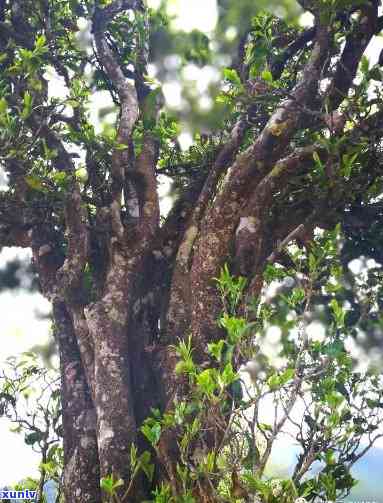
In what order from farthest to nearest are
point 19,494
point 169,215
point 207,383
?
point 169,215 < point 19,494 < point 207,383

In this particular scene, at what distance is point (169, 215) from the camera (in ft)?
16.0

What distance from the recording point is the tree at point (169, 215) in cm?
340

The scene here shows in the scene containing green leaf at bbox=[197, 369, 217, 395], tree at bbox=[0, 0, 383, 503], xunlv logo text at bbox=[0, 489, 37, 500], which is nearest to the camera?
green leaf at bbox=[197, 369, 217, 395]

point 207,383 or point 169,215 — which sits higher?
point 169,215

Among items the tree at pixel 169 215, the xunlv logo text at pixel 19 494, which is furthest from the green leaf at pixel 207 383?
the xunlv logo text at pixel 19 494

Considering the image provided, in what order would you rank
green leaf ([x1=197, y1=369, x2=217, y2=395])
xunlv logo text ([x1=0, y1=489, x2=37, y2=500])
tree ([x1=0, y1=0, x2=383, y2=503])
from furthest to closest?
xunlv logo text ([x1=0, y1=489, x2=37, y2=500])
tree ([x1=0, y1=0, x2=383, y2=503])
green leaf ([x1=197, y1=369, x2=217, y2=395])

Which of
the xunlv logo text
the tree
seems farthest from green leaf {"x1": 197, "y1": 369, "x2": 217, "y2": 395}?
the xunlv logo text

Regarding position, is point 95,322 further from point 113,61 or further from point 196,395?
point 113,61

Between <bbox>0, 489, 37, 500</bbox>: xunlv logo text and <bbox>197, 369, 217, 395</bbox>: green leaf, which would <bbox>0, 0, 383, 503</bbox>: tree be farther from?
<bbox>0, 489, 37, 500</bbox>: xunlv logo text

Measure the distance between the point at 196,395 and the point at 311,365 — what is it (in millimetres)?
684

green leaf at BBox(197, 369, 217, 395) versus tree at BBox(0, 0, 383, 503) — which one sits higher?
tree at BBox(0, 0, 383, 503)

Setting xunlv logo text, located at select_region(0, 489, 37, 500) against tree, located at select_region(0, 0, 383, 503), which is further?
xunlv logo text, located at select_region(0, 489, 37, 500)

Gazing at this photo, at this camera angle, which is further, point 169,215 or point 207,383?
point 169,215

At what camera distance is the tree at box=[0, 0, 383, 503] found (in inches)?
134
